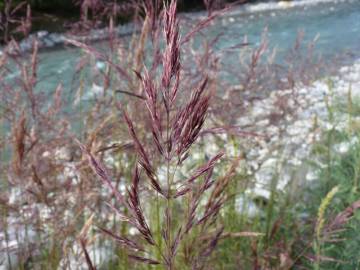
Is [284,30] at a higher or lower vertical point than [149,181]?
lower

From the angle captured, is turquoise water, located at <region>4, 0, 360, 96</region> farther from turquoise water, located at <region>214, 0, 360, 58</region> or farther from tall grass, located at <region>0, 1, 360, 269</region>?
tall grass, located at <region>0, 1, 360, 269</region>

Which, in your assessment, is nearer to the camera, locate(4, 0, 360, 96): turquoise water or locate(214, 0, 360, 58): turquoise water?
locate(4, 0, 360, 96): turquoise water

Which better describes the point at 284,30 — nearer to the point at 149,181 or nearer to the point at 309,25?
the point at 309,25

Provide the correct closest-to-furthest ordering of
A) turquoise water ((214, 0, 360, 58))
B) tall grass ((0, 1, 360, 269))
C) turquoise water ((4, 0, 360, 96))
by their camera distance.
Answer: tall grass ((0, 1, 360, 269)) → turquoise water ((4, 0, 360, 96)) → turquoise water ((214, 0, 360, 58))

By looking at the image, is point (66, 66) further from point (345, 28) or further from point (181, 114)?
point (181, 114)

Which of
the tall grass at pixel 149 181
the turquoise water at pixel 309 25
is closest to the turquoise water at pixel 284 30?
the turquoise water at pixel 309 25

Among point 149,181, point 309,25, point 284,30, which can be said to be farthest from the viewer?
point 309,25

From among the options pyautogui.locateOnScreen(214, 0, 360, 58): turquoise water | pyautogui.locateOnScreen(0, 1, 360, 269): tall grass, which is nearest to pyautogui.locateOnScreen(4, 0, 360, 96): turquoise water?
pyautogui.locateOnScreen(214, 0, 360, 58): turquoise water

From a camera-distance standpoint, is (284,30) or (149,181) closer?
(149,181)

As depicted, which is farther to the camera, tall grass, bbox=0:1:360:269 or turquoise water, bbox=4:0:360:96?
turquoise water, bbox=4:0:360:96

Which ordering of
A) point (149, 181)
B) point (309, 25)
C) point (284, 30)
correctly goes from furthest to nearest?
point (309, 25) < point (284, 30) < point (149, 181)

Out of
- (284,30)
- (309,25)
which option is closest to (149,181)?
(284,30)

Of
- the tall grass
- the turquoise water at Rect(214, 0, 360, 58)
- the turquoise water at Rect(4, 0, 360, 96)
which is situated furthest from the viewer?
the turquoise water at Rect(214, 0, 360, 58)
